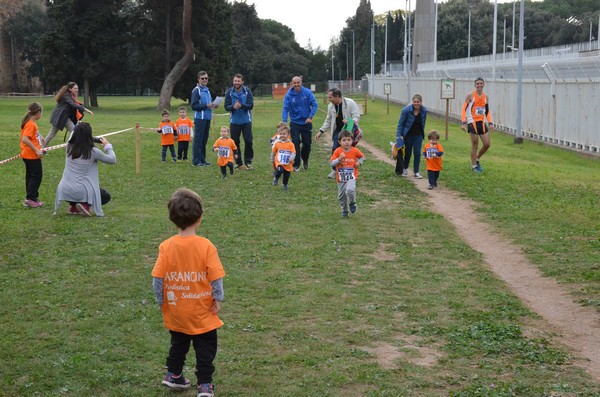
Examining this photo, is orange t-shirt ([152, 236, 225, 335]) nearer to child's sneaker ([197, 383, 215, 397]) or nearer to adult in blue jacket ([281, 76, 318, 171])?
child's sneaker ([197, 383, 215, 397])

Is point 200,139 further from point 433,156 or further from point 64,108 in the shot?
point 433,156

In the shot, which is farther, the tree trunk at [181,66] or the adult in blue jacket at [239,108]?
the tree trunk at [181,66]

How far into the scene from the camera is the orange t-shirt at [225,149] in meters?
18.0

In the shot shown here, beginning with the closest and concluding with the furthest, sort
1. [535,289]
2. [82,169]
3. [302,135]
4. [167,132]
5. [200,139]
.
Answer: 1. [535,289]
2. [82,169]
3. [302,135]
4. [200,139]
5. [167,132]

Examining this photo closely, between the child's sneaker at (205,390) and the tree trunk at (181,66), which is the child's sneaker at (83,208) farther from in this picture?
the tree trunk at (181,66)

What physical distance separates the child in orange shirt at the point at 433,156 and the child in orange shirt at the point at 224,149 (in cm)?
399

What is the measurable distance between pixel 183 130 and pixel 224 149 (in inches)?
151

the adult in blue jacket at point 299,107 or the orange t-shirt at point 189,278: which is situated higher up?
the adult in blue jacket at point 299,107

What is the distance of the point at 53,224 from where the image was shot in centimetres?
1234

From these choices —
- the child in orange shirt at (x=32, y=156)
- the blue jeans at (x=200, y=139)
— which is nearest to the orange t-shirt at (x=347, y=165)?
the child in orange shirt at (x=32, y=156)

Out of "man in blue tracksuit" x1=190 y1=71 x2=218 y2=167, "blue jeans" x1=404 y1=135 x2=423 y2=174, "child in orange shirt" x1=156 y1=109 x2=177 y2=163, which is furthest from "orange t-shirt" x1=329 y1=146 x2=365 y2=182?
"child in orange shirt" x1=156 y1=109 x2=177 y2=163

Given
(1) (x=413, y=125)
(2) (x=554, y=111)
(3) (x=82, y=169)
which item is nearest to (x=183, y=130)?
(1) (x=413, y=125)

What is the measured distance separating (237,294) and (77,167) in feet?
17.0

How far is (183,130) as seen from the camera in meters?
21.7
